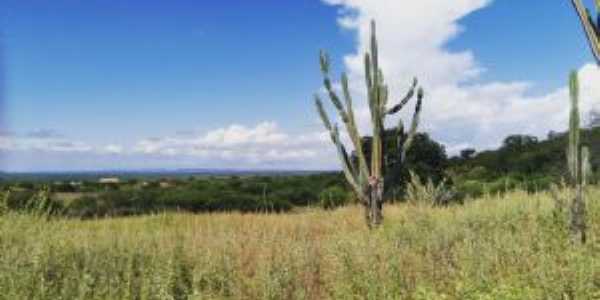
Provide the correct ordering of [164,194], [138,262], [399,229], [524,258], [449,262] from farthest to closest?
[164,194]
[399,229]
[138,262]
[449,262]
[524,258]

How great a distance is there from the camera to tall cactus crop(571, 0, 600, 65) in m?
8.55

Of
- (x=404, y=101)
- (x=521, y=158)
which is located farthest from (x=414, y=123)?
(x=521, y=158)

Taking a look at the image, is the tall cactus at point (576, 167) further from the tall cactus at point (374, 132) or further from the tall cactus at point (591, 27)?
the tall cactus at point (374, 132)

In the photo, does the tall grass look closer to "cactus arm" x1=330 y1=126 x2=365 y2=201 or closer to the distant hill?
"cactus arm" x1=330 y1=126 x2=365 y2=201

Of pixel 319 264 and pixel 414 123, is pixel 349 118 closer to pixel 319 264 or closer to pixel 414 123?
pixel 414 123

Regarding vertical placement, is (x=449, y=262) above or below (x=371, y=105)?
below

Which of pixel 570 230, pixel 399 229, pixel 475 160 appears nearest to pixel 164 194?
pixel 475 160

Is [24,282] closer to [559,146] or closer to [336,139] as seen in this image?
[336,139]

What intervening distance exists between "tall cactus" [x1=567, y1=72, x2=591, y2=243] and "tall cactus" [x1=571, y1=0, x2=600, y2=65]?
1.31 ft

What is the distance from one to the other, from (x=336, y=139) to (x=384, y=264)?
17.8ft

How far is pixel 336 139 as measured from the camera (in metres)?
11.7

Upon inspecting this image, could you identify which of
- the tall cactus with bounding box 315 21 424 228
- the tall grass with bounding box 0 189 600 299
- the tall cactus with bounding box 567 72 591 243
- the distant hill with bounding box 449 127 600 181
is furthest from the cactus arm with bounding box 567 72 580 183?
the distant hill with bounding box 449 127 600 181

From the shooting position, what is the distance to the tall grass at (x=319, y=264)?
5352 millimetres

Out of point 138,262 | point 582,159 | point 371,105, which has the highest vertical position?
point 371,105
